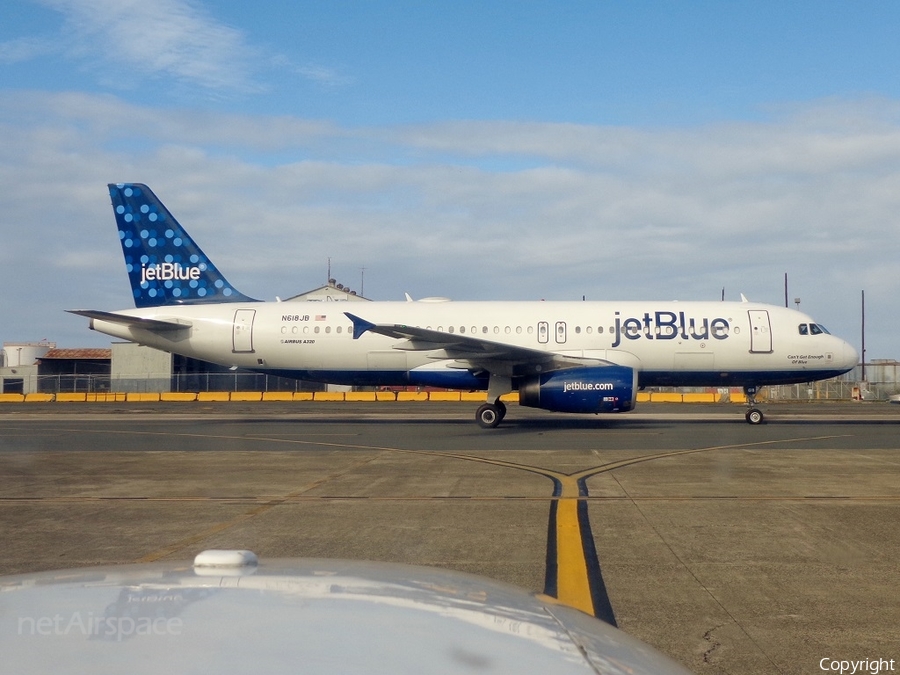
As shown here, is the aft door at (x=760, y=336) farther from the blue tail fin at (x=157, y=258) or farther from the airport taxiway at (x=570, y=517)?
the blue tail fin at (x=157, y=258)

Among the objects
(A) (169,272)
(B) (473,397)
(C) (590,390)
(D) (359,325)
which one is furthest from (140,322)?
(B) (473,397)

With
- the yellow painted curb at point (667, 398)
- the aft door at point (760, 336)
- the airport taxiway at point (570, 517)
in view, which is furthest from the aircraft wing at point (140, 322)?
the yellow painted curb at point (667, 398)

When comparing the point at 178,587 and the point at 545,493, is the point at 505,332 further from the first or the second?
the point at 178,587

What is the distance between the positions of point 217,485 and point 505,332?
13285mm

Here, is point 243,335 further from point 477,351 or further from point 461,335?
point 477,351

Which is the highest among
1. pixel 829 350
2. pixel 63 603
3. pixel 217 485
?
pixel 829 350

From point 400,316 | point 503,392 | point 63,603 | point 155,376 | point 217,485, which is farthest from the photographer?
point 155,376

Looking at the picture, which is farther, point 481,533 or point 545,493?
point 545,493

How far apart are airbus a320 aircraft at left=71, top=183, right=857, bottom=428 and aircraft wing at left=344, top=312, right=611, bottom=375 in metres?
0.06

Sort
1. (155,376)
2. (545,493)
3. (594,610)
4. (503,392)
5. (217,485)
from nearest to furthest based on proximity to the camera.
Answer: (594,610), (545,493), (217,485), (503,392), (155,376)

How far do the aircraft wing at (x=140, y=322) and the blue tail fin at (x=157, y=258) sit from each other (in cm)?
116

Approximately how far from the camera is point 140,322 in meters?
24.2

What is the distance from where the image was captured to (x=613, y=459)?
48.4ft

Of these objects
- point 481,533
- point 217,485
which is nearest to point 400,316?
point 217,485
